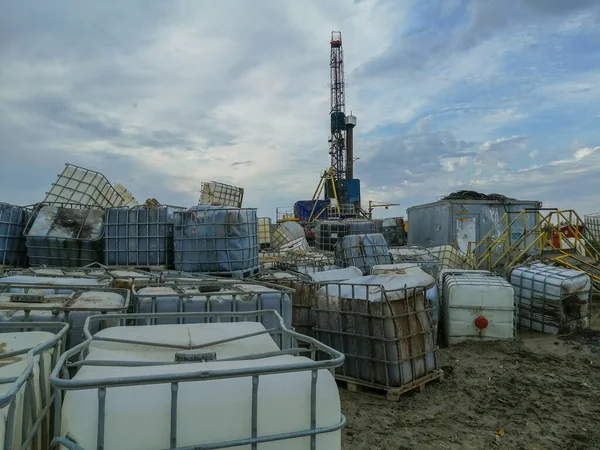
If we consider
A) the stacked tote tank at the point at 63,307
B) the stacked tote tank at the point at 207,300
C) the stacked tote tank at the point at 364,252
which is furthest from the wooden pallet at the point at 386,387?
the stacked tote tank at the point at 364,252

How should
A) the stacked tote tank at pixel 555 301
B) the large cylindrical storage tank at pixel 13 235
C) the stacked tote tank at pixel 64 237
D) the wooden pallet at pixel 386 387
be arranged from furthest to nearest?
the stacked tote tank at pixel 555 301, the large cylindrical storage tank at pixel 13 235, the stacked tote tank at pixel 64 237, the wooden pallet at pixel 386 387

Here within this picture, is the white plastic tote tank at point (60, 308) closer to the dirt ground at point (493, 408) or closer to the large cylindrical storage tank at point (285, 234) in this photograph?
the dirt ground at point (493, 408)

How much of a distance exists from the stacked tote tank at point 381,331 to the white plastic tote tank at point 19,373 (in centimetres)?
416

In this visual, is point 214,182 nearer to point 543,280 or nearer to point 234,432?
point 543,280

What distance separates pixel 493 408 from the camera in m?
5.43

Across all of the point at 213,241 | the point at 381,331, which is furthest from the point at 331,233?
the point at 381,331

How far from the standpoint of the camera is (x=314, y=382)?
2.03 m

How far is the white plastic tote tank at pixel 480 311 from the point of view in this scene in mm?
7980

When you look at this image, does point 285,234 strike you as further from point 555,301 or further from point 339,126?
point 339,126

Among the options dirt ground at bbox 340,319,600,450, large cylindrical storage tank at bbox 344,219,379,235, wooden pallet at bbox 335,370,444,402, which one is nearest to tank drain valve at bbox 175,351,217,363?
dirt ground at bbox 340,319,600,450

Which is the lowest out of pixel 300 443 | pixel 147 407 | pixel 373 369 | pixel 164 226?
pixel 373 369

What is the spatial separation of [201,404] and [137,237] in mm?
7090

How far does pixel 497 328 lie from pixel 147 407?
768cm

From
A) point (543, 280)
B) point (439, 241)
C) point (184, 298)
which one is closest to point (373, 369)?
point (184, 298)
